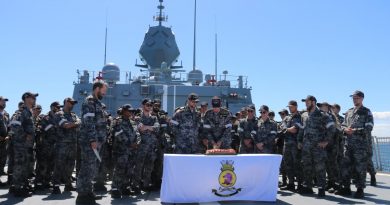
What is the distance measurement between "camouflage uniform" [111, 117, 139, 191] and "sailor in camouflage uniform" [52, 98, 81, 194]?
89 centimetres

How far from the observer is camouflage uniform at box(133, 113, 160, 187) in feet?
23.2

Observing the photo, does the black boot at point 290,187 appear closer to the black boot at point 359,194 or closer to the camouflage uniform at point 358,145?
the camouflage uniform at point 358,145

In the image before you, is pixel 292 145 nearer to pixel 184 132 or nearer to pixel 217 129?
pixel 217 129

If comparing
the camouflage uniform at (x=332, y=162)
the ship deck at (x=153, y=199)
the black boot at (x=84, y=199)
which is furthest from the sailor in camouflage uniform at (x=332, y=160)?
the black boot at (x=84, y=199)

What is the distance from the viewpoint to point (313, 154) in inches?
271

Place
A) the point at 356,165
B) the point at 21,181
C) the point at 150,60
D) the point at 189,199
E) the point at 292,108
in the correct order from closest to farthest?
the point at 189,199, the point at 21,181, the point at 356,165, the point at 292,108, the point at 150,60

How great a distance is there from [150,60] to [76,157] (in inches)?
659

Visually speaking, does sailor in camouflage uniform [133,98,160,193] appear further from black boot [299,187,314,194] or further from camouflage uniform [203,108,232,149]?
black boot [299,187,314,194]

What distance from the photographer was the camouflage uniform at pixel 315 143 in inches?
267

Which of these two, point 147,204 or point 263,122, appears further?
point 263,122

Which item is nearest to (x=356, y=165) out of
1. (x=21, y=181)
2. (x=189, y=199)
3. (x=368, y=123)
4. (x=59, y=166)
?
(x=368, y=123)

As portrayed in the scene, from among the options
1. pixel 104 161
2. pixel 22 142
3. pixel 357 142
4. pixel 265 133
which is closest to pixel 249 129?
pixel 265 133

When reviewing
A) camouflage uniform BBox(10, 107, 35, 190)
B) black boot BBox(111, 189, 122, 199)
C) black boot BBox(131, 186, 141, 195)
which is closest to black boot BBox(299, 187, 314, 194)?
black boot BBox(131, 186, 141, 195)

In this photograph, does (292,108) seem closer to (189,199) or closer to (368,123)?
(368,123)
